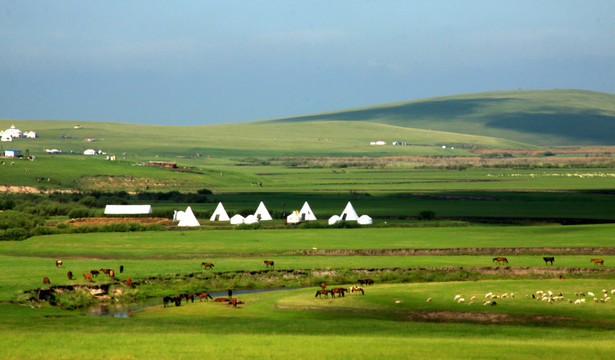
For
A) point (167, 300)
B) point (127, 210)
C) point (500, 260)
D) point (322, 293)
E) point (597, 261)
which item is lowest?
point (167, 300)

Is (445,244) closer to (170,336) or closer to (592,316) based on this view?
(592,316)

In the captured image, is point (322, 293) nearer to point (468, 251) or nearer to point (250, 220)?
point (468, 251)

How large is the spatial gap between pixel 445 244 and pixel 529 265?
12.4 metres

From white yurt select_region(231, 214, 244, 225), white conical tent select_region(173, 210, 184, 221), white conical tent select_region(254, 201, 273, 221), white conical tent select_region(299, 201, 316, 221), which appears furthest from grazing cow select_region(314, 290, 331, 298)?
white conical tent select_region(254, 201, 273, 221)

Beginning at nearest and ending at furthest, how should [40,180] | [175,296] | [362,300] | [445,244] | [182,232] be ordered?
[362,300] < [175,296] < [445,244] < [182,232] < [40,180]

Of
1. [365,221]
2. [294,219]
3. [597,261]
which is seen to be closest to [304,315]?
[597,261]

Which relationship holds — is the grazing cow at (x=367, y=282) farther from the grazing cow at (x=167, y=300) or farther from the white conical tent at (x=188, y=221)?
the white conical tent at (x=188, y=221)

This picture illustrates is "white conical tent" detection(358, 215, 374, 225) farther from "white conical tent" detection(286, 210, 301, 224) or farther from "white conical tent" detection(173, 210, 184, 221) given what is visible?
"white conical tent" detection(173, 210, 184, 221)

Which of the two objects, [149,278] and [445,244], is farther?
[445,244]

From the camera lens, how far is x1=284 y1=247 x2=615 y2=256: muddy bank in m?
61.1

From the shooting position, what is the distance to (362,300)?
42.5 m

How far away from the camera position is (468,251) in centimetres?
6259

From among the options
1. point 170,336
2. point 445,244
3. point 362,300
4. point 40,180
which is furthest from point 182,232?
point 40,180

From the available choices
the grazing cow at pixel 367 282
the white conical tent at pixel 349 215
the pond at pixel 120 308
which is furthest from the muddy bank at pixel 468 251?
the white conical tent at pixel 349 215
